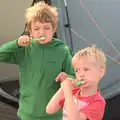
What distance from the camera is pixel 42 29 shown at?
4.83 ft

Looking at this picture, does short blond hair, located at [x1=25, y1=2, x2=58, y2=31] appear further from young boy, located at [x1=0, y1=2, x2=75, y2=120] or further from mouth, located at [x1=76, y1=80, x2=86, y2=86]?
mouth, located at [x1=76, y1=80, x2=86, y2=86]

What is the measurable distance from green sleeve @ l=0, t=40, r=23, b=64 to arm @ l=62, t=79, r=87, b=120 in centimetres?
32

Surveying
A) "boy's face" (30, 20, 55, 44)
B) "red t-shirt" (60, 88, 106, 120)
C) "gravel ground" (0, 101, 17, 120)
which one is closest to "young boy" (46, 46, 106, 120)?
"red t-shirt" (60, 88, 106, 120)

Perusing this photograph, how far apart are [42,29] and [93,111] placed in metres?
0.42

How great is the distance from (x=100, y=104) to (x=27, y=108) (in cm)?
39

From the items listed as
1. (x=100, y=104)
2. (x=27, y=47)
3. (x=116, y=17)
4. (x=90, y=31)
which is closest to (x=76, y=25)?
(x=90, y=31)

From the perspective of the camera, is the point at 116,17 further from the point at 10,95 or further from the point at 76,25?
the point at 10,95

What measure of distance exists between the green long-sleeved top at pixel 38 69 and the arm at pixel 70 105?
0.24 meters

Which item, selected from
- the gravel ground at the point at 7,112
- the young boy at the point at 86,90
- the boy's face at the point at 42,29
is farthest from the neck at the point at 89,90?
the gravel ground at the point at 7,112

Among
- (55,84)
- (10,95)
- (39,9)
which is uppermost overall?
(39,9)

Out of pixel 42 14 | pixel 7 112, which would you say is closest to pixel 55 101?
pixel 42 14

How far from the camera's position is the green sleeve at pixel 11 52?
149cm

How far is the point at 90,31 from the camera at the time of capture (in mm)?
2361

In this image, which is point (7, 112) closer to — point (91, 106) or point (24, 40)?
point (24, 40)
